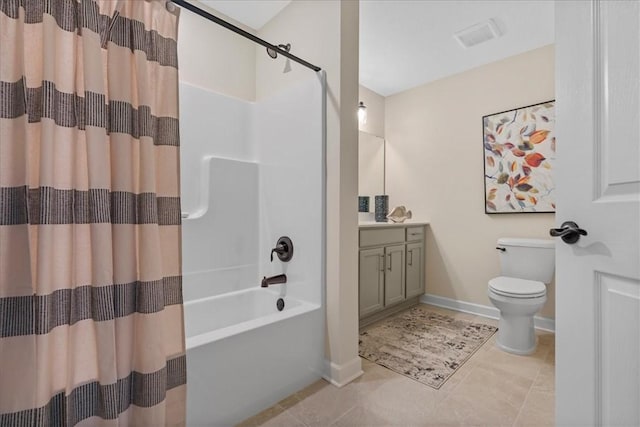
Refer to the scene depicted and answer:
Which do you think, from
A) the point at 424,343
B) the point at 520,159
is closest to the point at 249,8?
the point at 520,159

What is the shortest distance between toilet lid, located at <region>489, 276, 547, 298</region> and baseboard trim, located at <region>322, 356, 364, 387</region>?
1.15 m

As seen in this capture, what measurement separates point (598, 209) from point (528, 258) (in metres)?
2.01

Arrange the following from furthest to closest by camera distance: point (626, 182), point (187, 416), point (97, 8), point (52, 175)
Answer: point (187, 416) → point (97, 8) → point (52, 175) → point (626, 182)

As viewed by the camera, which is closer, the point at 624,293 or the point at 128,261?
the point at 624,293

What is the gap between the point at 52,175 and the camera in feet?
2.87

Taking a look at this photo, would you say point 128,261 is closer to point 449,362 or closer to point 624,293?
point 624,293

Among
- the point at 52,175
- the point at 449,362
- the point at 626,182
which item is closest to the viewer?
the point at 626,182

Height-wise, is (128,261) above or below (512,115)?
below

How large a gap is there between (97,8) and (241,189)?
1351mm

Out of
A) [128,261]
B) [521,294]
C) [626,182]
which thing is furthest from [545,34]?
[128,261]

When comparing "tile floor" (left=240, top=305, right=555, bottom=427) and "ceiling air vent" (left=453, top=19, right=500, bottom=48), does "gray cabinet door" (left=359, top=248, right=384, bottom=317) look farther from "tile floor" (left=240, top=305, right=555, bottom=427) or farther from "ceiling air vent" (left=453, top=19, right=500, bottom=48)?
"ceiling air vent" (left=453, top=19, right=500, bottom=48)

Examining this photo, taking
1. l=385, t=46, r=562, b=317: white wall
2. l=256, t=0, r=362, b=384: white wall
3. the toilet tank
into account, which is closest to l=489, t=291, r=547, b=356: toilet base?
the toilet tank

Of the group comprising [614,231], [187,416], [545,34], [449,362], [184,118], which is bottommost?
[449,362]

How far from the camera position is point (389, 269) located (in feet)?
8.74
